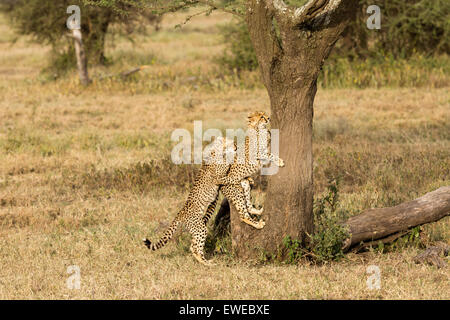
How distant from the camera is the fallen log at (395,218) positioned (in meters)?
6.96

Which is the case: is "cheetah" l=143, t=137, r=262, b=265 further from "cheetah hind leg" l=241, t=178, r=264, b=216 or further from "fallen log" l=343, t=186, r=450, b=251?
"fallen log" l=343, t=186, r=450, b=251

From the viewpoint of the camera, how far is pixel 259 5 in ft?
20.7

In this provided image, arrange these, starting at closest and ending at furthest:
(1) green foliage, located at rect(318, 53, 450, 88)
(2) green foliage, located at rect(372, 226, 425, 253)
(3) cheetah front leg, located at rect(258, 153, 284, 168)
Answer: (3) cheetah front leg, located at rect(258, 153, 284, 168) → (2) green foliage, located at rect(372, 226, 425, 253) → (1) green foliage, located at rect(318, 53, 450, 88)

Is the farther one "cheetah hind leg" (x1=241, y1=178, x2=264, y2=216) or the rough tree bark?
"cheetah hind leg" (x1=241, y1=178, x2=264, y2=216)

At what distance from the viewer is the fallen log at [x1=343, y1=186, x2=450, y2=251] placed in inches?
274

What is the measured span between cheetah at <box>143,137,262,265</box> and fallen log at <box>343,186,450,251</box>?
4.16ft

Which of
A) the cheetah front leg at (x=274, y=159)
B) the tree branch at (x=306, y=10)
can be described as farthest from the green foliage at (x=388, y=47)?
the tree branch at (x=306, y=10)

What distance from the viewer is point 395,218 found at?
702 centimetres

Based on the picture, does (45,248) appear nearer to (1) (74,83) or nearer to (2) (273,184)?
(2) (273,184)

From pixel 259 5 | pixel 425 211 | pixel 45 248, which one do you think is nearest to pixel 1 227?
pixel 45 248

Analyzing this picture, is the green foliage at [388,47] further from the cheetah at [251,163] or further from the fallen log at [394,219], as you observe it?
the cheetah at [251,163]

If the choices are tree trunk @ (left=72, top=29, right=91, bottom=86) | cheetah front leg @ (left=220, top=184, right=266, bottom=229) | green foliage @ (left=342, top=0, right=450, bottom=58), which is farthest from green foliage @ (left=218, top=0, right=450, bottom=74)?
cheetah front leg @ (left=220, top=184, right=266, bottom=229)

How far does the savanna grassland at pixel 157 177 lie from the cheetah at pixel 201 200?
22 centimetres

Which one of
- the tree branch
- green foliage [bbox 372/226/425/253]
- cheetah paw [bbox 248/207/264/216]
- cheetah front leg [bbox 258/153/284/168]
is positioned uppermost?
the tree branch
